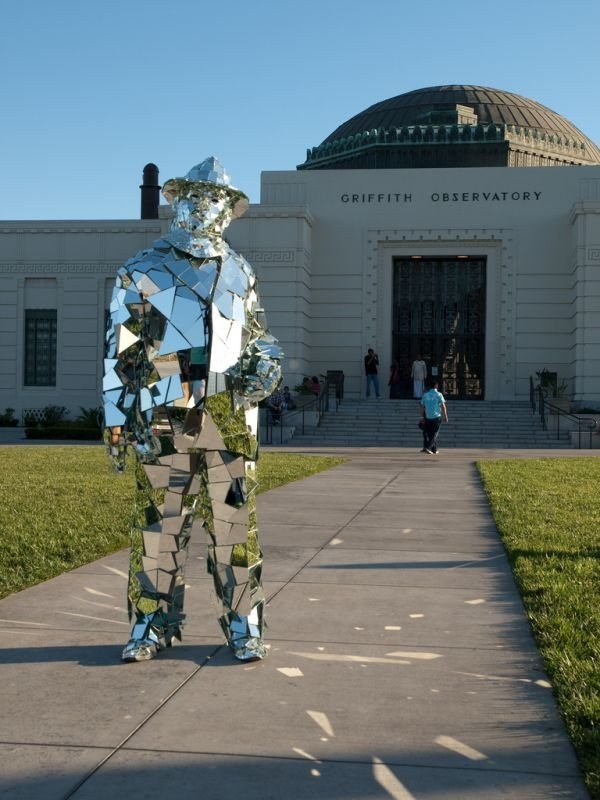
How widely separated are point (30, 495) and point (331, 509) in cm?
366

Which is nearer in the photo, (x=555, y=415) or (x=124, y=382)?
(x=124, y=382)

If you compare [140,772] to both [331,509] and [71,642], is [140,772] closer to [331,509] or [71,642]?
[71,642]

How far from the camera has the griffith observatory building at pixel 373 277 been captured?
34.2m

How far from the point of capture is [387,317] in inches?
1393

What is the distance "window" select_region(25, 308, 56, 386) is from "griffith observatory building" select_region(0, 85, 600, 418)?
1.9 inches

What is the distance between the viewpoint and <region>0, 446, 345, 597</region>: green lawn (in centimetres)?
752

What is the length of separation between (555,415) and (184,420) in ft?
84.9

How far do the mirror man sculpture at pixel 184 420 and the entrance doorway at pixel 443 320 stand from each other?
99.7 feet

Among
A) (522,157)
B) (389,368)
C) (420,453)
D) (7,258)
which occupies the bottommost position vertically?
(420,453)

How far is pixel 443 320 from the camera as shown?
1403 inches

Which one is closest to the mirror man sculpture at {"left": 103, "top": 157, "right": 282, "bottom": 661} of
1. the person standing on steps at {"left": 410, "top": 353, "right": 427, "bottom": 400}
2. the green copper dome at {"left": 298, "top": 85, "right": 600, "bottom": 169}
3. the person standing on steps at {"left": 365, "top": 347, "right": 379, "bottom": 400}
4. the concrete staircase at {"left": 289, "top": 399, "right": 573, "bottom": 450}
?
the concrete staircase at {"left": 289, "top": 399, "right": 573, "bottom": 450}

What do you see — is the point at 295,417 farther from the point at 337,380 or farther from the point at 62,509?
the point at 62,509

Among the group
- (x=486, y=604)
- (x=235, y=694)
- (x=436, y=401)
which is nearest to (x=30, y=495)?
(x=486, y=604)

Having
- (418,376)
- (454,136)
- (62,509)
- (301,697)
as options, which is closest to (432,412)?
(418,376)
